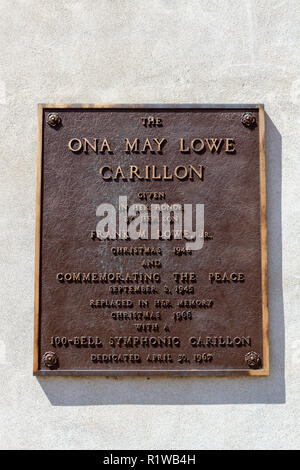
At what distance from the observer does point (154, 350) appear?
11.6ft

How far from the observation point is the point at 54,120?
3684 mm

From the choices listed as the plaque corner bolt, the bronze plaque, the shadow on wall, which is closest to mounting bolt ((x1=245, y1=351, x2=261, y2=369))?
the bronze plaque

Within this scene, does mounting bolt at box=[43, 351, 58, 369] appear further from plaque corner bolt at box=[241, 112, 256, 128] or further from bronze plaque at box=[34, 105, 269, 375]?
plaque corner bolt at box=[241, 112, 256, 128]

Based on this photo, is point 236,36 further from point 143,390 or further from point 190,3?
point 143,390

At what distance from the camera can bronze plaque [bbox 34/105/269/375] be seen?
3.55m

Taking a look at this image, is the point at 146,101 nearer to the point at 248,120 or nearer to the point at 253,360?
the point at 248,120

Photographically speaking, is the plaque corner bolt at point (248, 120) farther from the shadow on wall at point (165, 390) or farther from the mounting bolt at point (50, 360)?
the mounting bolt at point (50, 360)

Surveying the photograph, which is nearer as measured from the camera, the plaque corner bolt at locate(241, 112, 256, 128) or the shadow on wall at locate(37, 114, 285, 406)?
the shadow on wall at locate(37, 114, 285, 406)

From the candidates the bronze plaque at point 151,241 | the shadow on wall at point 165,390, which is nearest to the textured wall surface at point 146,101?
the shadow on wall at point 165,390

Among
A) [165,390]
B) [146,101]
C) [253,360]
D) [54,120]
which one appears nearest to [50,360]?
[165,390]

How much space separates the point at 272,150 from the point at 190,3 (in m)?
1.34

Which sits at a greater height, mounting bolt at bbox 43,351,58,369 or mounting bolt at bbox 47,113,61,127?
mounting bolt at bbox 47,113,61,127

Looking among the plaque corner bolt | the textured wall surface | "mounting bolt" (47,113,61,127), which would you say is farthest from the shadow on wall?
"mounting bolt" (47,113,61,127)

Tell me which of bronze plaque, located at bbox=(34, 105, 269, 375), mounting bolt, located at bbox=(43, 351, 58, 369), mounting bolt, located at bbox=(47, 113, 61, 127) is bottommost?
mounting bolt, located at bbox=(43, 351, 58, 369)
